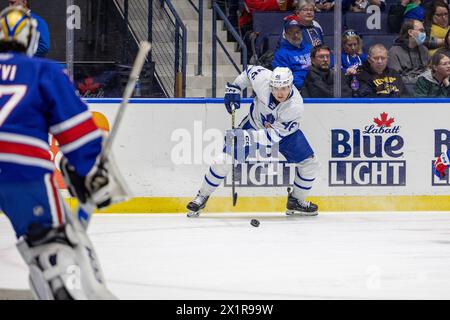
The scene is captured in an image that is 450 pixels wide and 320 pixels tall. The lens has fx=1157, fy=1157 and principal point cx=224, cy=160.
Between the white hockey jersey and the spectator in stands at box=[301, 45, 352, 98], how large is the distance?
0.44m

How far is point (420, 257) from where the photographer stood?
6633 millimetres

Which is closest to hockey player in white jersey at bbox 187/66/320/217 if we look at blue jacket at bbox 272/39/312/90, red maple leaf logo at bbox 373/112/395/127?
blue jacket at bbox 272/39/312/90

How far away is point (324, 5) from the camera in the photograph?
383 inches

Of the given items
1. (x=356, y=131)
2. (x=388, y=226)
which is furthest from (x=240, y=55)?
(x=388, y=226)

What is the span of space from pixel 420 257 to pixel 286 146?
2.54m

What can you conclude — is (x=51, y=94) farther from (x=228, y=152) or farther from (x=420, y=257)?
(x=228, y=152)

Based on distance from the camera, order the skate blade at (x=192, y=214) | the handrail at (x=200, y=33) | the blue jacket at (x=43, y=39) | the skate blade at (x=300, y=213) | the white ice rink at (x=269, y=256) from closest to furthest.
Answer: the white ice rink at (x=269, y=256) → the blue jacket at (x=43, y=39) → the skate blade at (x=192, y=214) → the skate blade at (x=300, y=213) → the handrail at (x=200, y=33)

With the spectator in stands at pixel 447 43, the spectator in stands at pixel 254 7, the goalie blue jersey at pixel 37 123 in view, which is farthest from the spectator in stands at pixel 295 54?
the goalie blue jersey at pixel 37 123

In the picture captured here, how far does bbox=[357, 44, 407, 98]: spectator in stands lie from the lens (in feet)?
30.7

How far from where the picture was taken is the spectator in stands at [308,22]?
9.50m

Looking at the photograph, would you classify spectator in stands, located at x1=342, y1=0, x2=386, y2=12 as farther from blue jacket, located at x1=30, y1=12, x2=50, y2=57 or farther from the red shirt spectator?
blue jacket, located at x1=30, y1=12, x2=50, y2=57

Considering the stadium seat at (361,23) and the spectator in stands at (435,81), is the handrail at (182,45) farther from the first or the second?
the spectator in stands at (435,81)

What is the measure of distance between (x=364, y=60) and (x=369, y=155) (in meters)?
0.79

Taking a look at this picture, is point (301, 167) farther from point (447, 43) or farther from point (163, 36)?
point (447, 43)
